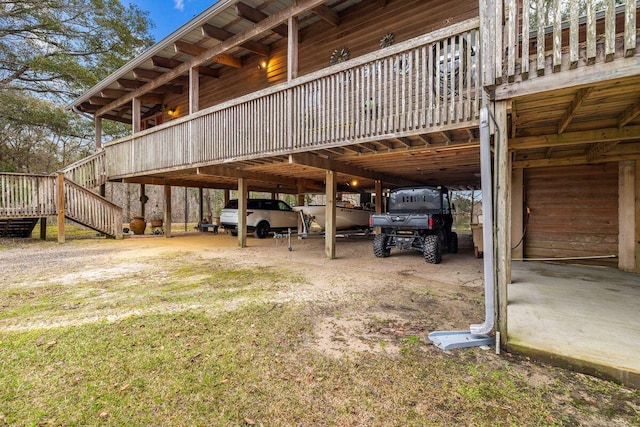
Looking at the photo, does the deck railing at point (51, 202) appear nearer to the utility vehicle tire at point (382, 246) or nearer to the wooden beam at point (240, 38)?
the wooden beam at point (240, 38)

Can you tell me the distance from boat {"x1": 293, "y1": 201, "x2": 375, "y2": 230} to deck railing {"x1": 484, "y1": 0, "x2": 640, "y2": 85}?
827cm

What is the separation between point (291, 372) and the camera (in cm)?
245

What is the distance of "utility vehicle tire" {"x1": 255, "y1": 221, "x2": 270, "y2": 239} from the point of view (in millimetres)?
13023

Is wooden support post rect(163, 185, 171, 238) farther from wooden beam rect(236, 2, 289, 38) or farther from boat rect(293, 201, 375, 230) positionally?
wooden beam rect(236, 2, 289, 38)

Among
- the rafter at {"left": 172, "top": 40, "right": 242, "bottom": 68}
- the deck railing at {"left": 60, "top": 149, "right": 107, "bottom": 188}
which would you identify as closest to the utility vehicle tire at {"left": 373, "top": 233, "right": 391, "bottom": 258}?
the rafter at {"left": 172, "top": 40, "right": 242, "bottom": 68}

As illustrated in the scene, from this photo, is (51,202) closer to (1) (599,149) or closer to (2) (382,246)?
(2) (382,246)

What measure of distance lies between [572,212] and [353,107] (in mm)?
5887

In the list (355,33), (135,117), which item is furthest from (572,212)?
(135,117)

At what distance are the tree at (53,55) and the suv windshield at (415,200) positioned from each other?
1840 centimetres

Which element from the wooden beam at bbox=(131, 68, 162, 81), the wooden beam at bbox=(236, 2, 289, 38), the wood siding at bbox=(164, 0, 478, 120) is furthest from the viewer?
the wooden beam at bbox=(131, 68, 162, 81)

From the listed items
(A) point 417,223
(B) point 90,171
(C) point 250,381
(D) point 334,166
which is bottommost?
(C) point 250,381

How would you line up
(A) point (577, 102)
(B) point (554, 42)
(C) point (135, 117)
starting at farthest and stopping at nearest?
(C) point (135, 117), (A) point (577, 102), (B) point (554, 42)

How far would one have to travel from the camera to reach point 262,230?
43.2ft

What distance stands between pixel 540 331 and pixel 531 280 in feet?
8.73
